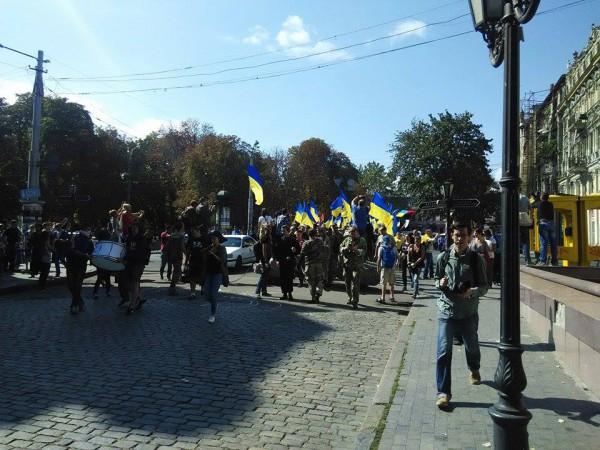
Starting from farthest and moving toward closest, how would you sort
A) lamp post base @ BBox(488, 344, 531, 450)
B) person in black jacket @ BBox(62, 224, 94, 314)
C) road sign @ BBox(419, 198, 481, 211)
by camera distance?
road sign @ BBox(419, 198, 481, 211) < person in black jacket @ BBox(62, 224, 94, 314) < lamp post base @ BBox(488, 344, 531, 450)

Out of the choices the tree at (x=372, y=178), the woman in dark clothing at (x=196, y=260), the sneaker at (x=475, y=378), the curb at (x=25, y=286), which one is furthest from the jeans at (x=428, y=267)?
the tree at (x=372, y=178)

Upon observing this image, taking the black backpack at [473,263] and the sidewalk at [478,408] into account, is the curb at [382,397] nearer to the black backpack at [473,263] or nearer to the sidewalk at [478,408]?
the sidewalk at [478,408]

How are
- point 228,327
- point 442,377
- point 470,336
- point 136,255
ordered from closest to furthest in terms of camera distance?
point 442,377 < point 470,336 < point 228,327 < point 136,255

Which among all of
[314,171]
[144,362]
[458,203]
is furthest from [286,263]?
[314,171]

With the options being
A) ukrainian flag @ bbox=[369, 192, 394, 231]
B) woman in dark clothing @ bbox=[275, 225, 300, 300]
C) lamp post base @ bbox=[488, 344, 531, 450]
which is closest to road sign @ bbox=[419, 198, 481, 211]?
woman in dark clothing @ bbox=[275, 225, 300, 300]

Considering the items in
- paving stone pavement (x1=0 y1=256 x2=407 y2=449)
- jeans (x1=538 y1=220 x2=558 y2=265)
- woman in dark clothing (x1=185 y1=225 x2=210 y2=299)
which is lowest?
paving stone pavement (x1=0 y1=256 x2=407 y2=449)

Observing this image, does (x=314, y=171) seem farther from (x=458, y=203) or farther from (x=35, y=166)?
(x=458, y=203)

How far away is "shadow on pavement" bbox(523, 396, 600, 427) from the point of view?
4.97 m

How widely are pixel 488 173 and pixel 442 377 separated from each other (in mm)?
52207

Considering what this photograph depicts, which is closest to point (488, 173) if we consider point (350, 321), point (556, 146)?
point (556, 146)

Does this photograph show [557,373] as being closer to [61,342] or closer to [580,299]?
[580,299]

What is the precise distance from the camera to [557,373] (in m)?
6.58

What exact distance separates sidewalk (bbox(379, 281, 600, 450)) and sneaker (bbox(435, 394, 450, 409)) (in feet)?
0.16

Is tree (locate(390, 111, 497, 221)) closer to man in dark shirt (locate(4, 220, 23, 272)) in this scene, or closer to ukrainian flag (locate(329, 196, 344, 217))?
ukrainian flag (locate(329, 196, 344, 217))
